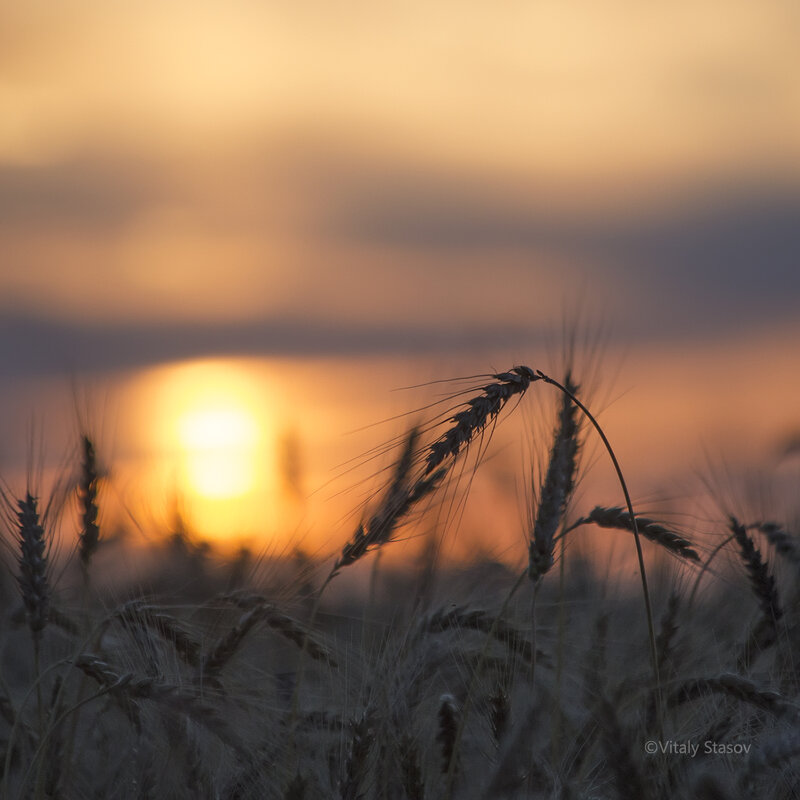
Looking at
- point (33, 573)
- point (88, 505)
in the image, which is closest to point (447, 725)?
point (33, 573)

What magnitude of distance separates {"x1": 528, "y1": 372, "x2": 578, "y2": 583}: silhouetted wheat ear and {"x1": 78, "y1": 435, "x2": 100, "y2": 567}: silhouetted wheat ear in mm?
1631

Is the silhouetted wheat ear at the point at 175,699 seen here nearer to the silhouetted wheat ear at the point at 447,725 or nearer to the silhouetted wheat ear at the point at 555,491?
the silhouetted wheat ear at the point at 447,725

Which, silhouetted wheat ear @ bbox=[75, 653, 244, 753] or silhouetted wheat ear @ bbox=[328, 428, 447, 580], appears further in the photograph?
silhouetted wheat ear @ bbox=[328, 428, 447, 580]

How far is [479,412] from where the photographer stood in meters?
2.44

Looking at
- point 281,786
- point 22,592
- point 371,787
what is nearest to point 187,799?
point 281,786

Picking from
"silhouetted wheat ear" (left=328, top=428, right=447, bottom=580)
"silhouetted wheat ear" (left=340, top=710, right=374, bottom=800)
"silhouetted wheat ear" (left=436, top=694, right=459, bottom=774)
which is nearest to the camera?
"silhouetted wheat ear" (left=340, top=710, right=374, bottom=800)

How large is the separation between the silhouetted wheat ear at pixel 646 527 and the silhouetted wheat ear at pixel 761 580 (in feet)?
1.31

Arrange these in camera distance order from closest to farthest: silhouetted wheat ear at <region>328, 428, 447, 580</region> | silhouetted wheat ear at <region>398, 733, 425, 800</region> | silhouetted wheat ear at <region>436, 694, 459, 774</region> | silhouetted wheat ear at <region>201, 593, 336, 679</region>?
silhouetted wheat ear at <region>398, 733, 425, 800</region>, silhouetted wheat ear at <region>328, 428, 447, 580</region>, silhouetted wheat ear at <region>436, 694, 459, 774</region>, silhouetted wheat ear at <region>201, 593, 336, 679</region>

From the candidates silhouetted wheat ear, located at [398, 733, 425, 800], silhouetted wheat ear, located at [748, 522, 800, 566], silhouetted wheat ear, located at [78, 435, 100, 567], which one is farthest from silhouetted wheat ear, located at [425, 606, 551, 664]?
silhouetted wheat ear, located at [78, 435, 100, 567]

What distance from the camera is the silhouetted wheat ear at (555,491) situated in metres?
2.51

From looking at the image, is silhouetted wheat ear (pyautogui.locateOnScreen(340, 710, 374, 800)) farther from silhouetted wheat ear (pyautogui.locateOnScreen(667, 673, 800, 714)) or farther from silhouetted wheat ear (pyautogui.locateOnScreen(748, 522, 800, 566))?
silhouetted wheat ear (pyautogui.locateOnScreen(748, 522, 800, 566))

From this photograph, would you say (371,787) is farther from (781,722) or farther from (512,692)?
(781,722)

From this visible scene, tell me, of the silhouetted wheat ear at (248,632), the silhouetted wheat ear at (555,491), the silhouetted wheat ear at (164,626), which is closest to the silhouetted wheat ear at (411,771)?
the silhouetted wheat ear at (248,632)

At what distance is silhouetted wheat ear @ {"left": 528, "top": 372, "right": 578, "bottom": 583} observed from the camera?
8.23 feet
